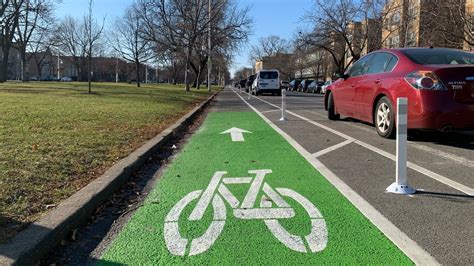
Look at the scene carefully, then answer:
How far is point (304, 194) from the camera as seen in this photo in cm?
500

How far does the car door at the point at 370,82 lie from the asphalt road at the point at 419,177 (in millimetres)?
479

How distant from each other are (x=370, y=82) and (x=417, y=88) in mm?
1642

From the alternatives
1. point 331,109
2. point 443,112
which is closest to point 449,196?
point 443,112

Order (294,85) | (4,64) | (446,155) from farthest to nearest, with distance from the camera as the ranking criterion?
(294,85) → (4,64) → (446,155)

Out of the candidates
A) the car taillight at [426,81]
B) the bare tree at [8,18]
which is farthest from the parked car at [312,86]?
the car taillight at [426,81]

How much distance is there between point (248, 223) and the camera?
4129 mm

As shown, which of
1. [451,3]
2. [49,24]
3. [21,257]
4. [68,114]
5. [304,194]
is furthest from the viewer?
[49,24]

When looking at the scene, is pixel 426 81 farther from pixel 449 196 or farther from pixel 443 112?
pixel 449 196

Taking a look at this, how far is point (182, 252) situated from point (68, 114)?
10255 mm

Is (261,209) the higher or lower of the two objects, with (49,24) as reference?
lower

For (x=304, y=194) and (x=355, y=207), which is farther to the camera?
(x=304, y=194)

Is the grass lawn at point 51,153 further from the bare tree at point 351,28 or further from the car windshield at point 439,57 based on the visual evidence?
the bare tree at point 351,28

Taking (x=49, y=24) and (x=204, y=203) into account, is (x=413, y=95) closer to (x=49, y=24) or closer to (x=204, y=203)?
(x=204, y=203)

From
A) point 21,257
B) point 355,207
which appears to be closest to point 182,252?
point 21,257
